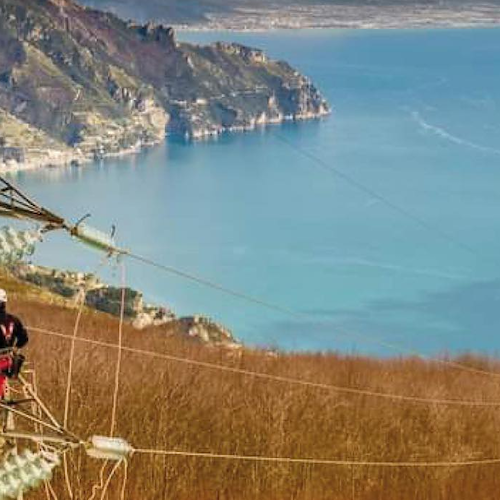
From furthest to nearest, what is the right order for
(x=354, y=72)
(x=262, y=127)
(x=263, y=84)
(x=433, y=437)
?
(x=263, y=84) < (x=354, y=72) < (x=262, y=127) < (x=433, y=437)

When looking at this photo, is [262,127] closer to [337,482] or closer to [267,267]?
[267,267]

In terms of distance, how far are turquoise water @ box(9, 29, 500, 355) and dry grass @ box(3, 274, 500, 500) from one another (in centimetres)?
1512

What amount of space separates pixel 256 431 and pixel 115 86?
111 meters

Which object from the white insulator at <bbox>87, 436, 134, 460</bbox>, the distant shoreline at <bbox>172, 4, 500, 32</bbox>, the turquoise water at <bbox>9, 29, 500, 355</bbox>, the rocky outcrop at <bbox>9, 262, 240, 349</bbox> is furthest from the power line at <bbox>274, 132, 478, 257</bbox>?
the distant shoreline at <bbox>172, 4, 500, 32</bbox>

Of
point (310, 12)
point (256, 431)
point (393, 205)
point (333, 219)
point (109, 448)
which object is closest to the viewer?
point (109, 448)

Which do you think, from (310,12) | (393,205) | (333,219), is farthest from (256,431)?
(310,12)

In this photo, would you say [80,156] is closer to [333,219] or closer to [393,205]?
[333,219]

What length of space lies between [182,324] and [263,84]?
329 feet

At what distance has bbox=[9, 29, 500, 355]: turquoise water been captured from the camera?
44938 mm

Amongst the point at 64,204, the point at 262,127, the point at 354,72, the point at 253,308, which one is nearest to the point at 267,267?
the point at 253,308

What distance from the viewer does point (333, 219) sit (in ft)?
192

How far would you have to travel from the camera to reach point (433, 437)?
40.2 feet

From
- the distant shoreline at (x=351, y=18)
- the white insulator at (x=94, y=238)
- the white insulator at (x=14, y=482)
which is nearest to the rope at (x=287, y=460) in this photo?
the white insulator at (x=94, y=238)

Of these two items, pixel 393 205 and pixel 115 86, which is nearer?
pixel 393 205
